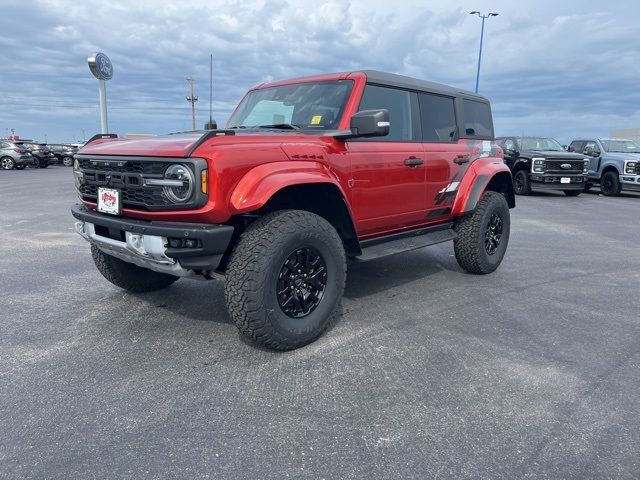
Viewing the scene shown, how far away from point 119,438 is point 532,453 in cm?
190

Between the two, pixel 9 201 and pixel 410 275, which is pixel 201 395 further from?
pixel 9 201

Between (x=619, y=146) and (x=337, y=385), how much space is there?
664 inches

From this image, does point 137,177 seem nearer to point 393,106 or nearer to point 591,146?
point 393,106

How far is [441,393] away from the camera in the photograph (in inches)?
108

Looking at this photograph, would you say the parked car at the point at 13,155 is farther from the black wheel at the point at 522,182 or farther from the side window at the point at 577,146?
the side window at the point at 577,146

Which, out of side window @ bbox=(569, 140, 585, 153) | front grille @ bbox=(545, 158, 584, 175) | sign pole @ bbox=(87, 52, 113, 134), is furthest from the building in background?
sign pole @ bbox=(87, 52, 113, 134)

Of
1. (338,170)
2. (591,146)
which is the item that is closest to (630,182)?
(591,146)

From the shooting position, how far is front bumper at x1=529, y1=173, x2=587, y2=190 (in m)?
14.4

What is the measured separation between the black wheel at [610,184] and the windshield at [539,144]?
174 centimetres

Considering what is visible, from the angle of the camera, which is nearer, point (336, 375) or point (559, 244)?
point (336, 375)

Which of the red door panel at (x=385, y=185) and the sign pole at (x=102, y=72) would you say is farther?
the sign pole at (x=102, y=72)

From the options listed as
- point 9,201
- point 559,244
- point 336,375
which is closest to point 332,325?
point 336,375

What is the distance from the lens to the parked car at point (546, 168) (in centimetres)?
1437

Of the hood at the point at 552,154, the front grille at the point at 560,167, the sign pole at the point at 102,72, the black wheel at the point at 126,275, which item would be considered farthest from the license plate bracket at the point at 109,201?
the front grille at the point at 560,167
